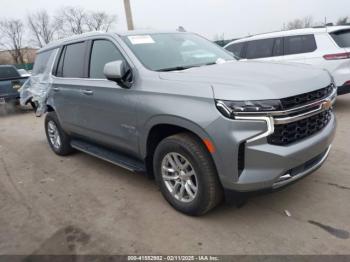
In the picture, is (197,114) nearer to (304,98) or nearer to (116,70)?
(304,98)

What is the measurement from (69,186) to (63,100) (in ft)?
4.54

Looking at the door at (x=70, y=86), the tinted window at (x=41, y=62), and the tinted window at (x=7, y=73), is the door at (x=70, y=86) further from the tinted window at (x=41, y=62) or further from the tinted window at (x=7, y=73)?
the tinted window at (x=7, y=73)

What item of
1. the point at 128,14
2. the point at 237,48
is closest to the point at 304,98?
the point at 237,48

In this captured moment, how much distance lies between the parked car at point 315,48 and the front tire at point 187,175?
3972mm

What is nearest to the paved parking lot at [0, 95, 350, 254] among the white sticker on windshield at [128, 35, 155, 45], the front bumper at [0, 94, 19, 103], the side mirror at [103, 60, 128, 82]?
the side mirror at [103, 60, 128, 82]

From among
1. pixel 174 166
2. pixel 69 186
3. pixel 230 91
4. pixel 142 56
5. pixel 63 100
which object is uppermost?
pixel 142 56

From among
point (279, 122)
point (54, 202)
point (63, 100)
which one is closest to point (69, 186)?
point (54, 202)

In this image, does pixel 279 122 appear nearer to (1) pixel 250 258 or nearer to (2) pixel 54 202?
(1) pixel 250 258

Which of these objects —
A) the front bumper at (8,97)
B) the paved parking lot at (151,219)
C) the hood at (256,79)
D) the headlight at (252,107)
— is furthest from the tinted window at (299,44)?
the front bumper at (8,97)

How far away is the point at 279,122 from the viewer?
262cm

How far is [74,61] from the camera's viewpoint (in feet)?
15.7

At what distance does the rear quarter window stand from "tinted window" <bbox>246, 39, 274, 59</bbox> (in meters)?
→ 1.41

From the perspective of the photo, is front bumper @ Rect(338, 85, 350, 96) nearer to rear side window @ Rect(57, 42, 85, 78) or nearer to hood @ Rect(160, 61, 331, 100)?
hood @ Rect(160, 61, 331, 100)

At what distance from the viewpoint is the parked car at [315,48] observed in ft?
22.5
